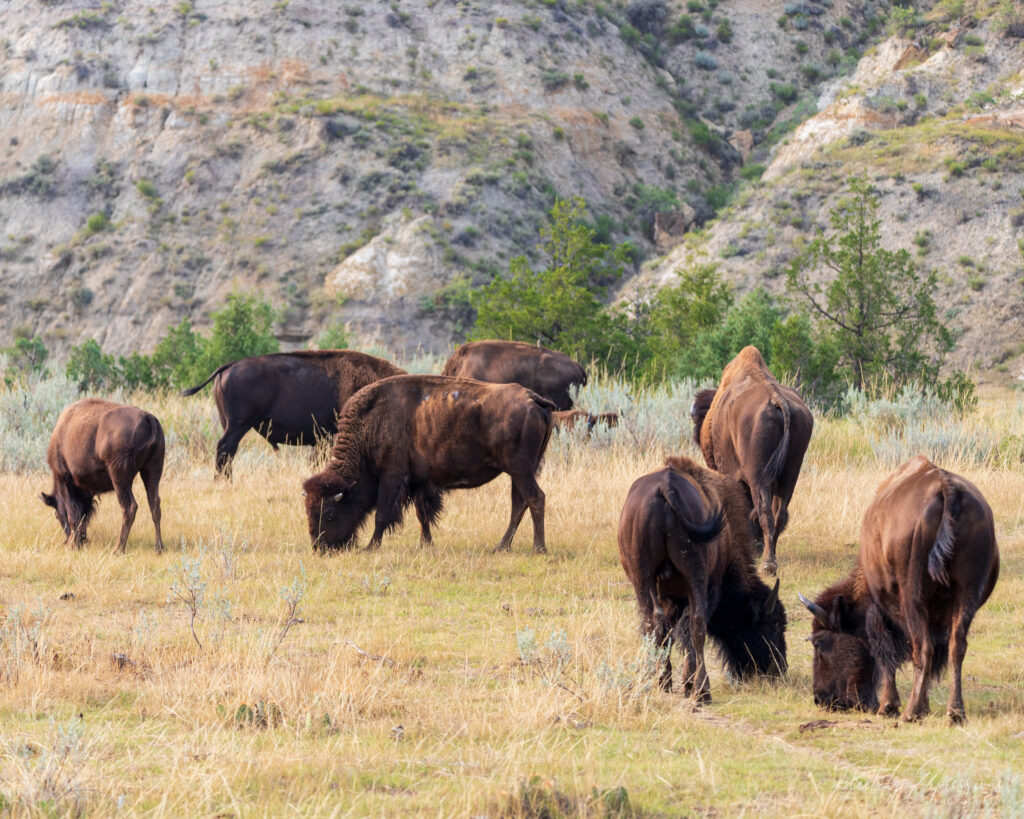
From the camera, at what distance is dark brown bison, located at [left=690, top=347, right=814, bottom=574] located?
9484 millimetres

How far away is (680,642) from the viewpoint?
6348 mm

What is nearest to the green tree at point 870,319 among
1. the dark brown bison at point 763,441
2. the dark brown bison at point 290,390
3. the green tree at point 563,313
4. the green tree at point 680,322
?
the green tree at point 680,322

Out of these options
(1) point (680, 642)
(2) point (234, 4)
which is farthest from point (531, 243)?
(1) point (680, 642)

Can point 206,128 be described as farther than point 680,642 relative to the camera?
Yes

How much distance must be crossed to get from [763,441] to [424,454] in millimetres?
3066

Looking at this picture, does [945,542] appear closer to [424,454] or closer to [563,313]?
[424,454]

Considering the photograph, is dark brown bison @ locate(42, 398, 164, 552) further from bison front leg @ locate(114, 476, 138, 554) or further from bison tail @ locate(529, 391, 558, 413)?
bison tail @ locate(529, 391, 558, 413)

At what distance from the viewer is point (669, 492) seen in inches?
235

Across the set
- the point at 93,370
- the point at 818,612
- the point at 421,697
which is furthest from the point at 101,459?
the point at 93,370

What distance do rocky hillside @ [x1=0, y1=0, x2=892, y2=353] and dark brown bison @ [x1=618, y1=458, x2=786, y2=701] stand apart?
1435 inches

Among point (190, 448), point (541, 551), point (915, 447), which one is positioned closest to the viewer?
point (541, 551)

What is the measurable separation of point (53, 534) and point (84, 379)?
46.8 ft

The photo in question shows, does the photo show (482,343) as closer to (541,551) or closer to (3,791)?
(541,551)

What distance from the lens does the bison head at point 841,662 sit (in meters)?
5.92
